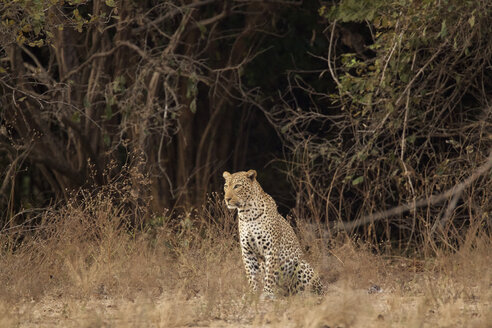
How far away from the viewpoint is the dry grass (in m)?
5.75

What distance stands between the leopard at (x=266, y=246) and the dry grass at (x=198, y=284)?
20 cm

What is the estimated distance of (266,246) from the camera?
7395mm

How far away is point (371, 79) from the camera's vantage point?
9055mm

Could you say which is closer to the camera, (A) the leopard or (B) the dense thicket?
(A) the leopard

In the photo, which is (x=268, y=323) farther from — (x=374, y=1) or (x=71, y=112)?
(x=71, y=112)

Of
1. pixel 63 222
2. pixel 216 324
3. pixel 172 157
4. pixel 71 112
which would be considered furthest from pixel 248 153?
pixel 216 324

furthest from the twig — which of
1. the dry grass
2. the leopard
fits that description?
the leopard

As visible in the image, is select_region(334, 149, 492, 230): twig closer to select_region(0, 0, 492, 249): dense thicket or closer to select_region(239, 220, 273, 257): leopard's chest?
select_region(0, 0, 492, 249): dense thicket

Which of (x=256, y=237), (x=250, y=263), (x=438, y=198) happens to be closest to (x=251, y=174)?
(x=256, y=237)

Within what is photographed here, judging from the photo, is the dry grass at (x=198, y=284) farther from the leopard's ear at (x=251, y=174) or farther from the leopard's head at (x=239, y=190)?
the leopard's ear at (x=251, y=174)

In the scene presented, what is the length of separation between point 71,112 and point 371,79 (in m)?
3.82

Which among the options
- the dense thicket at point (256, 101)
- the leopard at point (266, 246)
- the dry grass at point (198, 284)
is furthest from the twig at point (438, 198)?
the leopard at point (266, 246)

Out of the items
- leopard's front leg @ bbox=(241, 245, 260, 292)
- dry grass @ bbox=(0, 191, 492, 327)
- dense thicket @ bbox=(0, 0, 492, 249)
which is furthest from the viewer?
dense thicket @ bbox=(0, 0, 492, 249)

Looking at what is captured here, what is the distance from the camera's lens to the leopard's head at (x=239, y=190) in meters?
7.50
